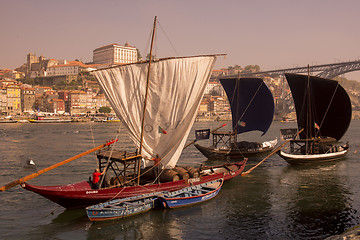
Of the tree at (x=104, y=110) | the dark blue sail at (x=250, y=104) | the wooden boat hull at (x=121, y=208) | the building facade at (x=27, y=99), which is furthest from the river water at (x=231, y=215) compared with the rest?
the building facade at (x=27, y=99)

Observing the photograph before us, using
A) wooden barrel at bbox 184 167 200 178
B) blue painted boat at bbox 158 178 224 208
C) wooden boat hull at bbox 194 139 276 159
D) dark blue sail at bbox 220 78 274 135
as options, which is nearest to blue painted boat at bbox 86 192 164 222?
blue painted boat at bbox 158 178 224 208

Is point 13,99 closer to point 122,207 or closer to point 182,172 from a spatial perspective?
point 182,172

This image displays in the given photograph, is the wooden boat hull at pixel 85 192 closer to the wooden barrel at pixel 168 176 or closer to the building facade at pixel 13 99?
the wooden barrel at pixel 168 176

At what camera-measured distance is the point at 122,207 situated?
59.4 ft

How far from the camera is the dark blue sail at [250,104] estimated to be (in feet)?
133

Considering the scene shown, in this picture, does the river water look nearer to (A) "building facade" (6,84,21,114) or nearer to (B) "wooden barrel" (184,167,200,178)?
(B) "wooden barrel" (184,167,200,178)

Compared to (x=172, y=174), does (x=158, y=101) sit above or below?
above

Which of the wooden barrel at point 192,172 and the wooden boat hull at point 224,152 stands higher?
the wooden barrel at point 192,172

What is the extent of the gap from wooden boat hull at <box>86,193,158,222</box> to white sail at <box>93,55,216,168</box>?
3.07 meters

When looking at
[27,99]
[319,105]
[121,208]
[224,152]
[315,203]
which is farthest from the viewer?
[27,99]

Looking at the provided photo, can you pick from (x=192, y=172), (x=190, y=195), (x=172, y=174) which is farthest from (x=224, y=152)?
(x=190, y=195)

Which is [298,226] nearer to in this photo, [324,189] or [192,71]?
[324,189]

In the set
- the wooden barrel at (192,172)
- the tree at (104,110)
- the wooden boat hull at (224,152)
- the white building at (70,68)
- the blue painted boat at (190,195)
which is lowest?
the blue painted boat at (190,195)

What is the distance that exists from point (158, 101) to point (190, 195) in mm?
6554
